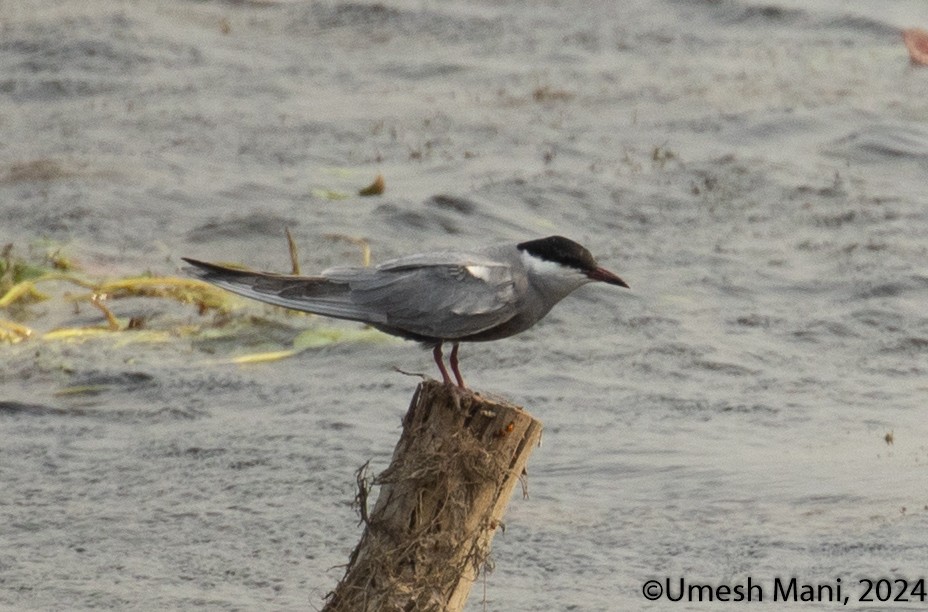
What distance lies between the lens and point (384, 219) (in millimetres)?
10852

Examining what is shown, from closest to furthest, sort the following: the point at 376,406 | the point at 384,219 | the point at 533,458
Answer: the point at 533,458 < the point at 376,406 < the point at 384,219

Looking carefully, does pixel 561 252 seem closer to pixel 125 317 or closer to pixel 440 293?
pixel 440 293

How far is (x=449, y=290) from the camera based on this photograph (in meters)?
5.45

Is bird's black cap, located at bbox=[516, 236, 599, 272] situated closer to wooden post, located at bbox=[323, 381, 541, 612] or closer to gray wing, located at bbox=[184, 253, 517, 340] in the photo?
gray wing, located at bbox=[184, 253, 517, 340]

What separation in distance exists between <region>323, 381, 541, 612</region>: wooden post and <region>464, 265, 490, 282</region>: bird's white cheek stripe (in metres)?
0.63

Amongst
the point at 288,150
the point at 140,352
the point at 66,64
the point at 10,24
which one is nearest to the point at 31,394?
the point at 140,352

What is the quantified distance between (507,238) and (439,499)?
5816mm

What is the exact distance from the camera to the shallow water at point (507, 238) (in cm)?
723

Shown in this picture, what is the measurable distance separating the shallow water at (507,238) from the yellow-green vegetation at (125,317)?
0.09 meters

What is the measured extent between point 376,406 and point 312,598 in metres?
1.94

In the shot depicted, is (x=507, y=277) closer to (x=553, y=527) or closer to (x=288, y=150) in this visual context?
(x=553, y=527)

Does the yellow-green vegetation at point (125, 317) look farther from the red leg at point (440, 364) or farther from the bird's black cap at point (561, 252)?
the bird's black cap at point (561, 252)

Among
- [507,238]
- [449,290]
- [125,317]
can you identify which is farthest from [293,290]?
[507,238]

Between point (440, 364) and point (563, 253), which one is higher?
point (563, 253)
